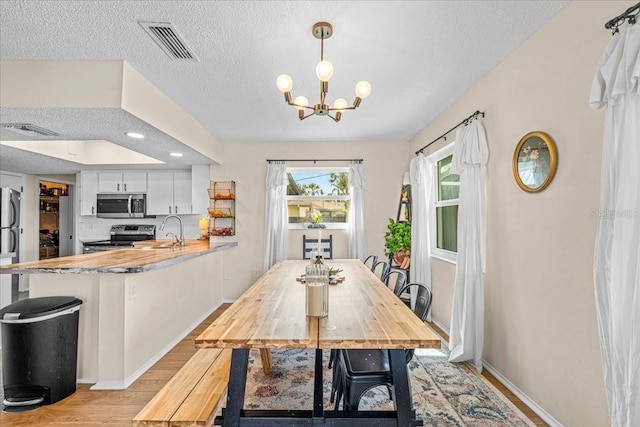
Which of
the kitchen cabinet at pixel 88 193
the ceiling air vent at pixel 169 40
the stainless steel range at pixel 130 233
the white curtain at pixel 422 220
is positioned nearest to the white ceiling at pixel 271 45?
the ceiling air vent at pixel 169 40

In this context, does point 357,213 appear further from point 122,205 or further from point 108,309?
point 122,205

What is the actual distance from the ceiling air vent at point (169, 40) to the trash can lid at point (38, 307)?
204 cm

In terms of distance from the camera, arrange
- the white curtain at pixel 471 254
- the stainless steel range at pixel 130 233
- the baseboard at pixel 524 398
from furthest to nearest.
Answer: the stainless steel range at pixel 130 233, the white curtain at pixel 471 254, the baseboard at pixel 524 398

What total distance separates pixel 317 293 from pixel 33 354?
2.21 meters

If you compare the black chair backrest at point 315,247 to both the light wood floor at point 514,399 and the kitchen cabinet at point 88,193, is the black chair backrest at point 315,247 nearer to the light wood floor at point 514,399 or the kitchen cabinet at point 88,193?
the light wood floor at point 514,399

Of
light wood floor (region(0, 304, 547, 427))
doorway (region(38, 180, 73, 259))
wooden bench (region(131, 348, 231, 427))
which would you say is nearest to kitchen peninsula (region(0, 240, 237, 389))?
light wood floor (region(0, 304, 547, 427))

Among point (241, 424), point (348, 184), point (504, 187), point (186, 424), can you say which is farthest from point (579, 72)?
point (348, 184)

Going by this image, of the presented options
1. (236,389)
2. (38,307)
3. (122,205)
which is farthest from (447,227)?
(122,205)

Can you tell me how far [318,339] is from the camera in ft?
4.58

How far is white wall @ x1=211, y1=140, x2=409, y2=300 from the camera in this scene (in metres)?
5.24

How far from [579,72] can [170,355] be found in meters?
3.92

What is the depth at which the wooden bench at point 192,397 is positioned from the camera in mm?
1506

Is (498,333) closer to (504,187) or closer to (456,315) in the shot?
(456,315)

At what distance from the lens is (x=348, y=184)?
5.29 meters
